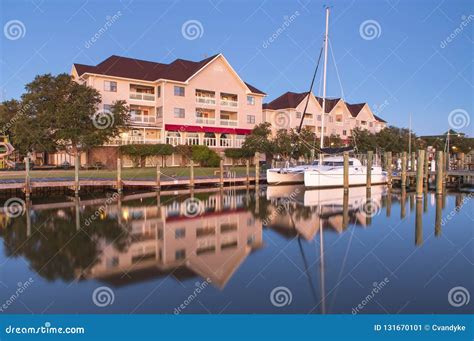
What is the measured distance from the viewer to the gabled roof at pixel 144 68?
1614 inches

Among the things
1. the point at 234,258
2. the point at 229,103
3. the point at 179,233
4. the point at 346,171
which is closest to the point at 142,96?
the point at 229,103

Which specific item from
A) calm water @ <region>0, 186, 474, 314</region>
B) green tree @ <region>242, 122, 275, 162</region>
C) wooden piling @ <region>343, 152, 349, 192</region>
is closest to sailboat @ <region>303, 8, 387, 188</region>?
wooden piling @ <region>343, 152, 349, 192</region>

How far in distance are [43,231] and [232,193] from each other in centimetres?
1387

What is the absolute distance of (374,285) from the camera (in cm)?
931

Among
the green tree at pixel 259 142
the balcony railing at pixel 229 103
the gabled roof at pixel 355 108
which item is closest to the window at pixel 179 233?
the green tree at pixel 259 142

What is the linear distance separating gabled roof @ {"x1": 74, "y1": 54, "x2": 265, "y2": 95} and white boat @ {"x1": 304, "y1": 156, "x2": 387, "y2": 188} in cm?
2044

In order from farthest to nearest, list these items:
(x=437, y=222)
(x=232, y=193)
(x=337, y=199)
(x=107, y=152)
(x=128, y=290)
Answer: (x=107, y=152) < (x=232, y=193) < (x=337, y=199) < (x=437, y=222) < (x=128, y=290)

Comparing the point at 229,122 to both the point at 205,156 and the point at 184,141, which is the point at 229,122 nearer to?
the point at 184,141

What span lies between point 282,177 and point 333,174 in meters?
3.96

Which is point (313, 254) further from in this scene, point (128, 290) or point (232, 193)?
point (232, 193)

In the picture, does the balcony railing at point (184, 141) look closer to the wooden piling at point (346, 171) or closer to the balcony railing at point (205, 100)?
the balcony railing at point (205, 100)

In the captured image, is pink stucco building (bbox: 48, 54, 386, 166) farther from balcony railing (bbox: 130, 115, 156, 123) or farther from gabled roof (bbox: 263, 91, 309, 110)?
gabled roof (bbox: 263, 91, 309, 110)

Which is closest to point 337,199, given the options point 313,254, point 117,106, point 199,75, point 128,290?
point 313,254

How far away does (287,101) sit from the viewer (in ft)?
185
